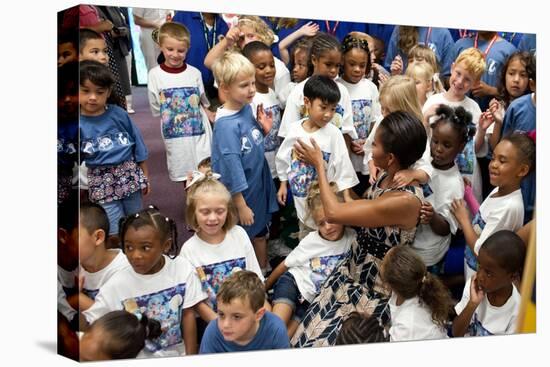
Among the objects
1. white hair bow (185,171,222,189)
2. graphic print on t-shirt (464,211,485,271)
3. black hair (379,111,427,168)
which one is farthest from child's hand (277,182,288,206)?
graphic print on t-shirt (464,211,485,271)

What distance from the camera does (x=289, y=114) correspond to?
6.05 m

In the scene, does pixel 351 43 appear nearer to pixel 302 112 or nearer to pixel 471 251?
pixel 302 112

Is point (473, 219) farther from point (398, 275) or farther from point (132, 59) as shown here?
point (132, 59)

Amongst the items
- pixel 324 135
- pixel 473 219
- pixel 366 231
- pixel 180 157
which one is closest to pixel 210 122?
pixel 180 157

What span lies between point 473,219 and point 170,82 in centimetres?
224

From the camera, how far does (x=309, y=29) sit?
6074 mm

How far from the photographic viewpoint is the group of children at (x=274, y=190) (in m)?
5.52

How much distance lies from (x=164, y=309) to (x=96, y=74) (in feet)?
4.56

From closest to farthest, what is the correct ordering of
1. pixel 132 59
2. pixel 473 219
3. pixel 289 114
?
1. pixel 132 59
2. pixel 289 114
3. pixel 473 219

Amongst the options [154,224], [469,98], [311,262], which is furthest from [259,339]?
[469,98]

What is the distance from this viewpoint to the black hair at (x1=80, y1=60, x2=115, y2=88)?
5375mm

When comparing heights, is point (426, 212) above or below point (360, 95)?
below

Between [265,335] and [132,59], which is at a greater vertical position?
[132,59]

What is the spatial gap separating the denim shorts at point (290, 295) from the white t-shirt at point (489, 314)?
1.11 m
